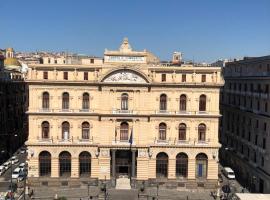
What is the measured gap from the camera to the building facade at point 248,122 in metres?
72.0

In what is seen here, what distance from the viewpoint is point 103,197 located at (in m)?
69.4

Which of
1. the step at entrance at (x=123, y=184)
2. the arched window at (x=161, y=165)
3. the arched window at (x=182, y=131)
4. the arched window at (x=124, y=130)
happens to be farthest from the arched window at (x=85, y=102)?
the arched window at (x=182, y=131)

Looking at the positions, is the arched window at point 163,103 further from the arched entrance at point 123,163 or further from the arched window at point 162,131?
the arched entrance at point 123,163

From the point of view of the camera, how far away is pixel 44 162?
74438 millimetres

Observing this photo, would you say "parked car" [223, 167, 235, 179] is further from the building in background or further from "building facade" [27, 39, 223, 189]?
the building in background

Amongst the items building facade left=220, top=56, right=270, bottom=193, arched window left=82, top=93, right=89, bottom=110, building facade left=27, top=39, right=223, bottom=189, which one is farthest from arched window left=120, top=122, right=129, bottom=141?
building facade left=220, top=56, right=270, bottom=193

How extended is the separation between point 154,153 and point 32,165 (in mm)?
22032

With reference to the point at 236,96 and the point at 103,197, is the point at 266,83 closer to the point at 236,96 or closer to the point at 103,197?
the point at 236,96

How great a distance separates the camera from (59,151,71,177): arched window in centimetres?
7438

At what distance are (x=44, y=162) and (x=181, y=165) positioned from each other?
24.8 metres

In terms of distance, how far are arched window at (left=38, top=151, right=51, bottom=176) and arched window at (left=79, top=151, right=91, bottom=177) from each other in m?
5.75

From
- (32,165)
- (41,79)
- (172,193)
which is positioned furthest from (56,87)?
(172,193)

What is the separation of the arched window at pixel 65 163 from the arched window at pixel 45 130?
4225 millimetres

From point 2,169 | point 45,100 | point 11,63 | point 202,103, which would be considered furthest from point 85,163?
point 11,63
